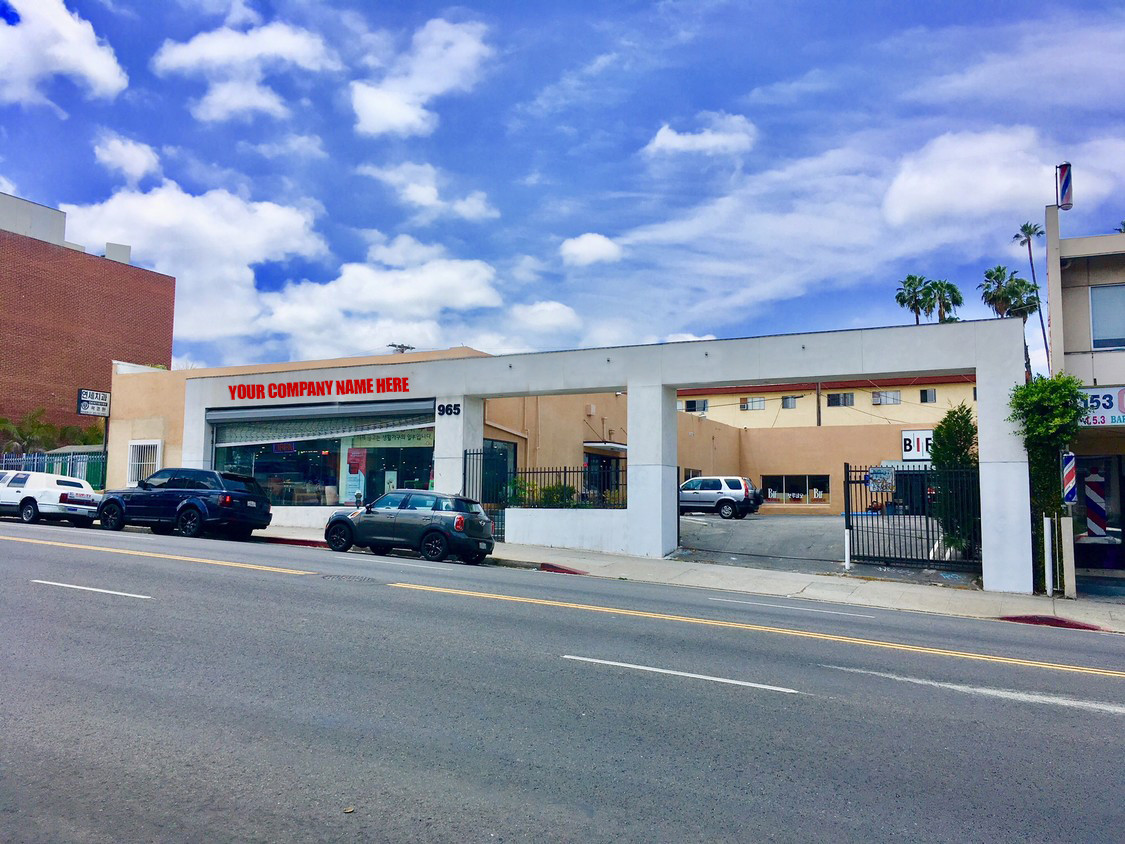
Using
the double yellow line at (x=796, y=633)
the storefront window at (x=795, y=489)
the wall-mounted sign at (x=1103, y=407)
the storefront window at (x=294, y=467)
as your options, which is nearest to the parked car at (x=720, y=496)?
the storefront window at (x=795, y=489)

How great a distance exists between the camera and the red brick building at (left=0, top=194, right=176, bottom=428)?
45656mm

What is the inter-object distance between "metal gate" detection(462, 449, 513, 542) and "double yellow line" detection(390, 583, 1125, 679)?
10125 mm

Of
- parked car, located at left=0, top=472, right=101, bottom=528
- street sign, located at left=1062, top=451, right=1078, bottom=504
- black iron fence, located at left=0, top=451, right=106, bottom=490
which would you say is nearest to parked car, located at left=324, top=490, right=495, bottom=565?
parked car, located at left=0, top=472, right=101, bottom=528

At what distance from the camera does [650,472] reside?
20.8 meters

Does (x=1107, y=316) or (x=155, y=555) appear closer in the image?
(x=155, y=555)

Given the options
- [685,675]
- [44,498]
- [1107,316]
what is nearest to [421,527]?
[685,675]

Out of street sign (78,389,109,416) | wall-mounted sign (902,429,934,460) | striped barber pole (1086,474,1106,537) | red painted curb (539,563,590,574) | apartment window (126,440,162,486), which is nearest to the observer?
red painted curb (539,563,590,574)

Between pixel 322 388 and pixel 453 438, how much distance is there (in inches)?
183

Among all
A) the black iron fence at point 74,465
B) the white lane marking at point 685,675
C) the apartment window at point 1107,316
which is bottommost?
the white lane marking at point 685,675

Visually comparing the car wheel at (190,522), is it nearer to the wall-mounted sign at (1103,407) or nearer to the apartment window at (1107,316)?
the wall-mounted sign at (1103,407)

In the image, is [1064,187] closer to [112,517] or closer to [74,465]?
[112,517]

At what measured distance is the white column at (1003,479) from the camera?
17562mm

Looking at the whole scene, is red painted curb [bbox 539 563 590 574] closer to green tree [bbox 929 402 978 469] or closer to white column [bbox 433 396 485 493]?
white column [bbox 433 396 485 493]

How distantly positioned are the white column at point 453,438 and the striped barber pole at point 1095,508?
51.7ft
